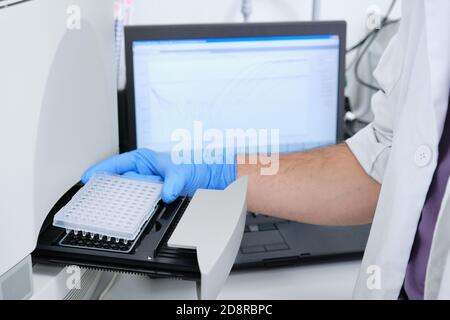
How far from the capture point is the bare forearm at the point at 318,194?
0.79 m

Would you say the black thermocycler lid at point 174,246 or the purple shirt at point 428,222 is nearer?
the black thermocycler lid at point 174,246

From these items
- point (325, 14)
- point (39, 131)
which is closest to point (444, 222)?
point (39, 131)

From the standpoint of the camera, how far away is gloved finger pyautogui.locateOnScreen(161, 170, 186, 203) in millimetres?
625

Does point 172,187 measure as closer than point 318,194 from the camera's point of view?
Yes

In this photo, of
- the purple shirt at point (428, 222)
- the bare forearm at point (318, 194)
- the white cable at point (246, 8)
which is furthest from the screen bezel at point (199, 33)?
the purple shirt at point (428, 222)

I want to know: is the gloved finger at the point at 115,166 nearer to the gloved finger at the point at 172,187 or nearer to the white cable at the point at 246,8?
the gloved finger at the point at 172,187

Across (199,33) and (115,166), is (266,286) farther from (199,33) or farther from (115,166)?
(199,33)

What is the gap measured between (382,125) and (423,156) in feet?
0.57

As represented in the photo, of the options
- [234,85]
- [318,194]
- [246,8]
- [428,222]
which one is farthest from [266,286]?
[246,8]

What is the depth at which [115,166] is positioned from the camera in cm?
71

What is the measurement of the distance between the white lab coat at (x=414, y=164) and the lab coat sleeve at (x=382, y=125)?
0.13 ft

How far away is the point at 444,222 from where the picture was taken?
59cm
